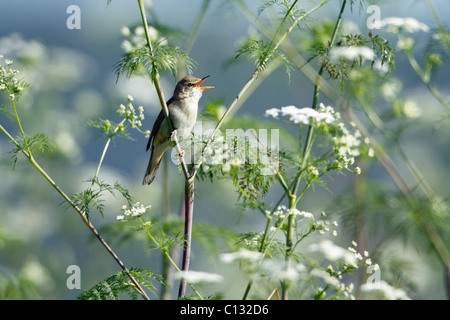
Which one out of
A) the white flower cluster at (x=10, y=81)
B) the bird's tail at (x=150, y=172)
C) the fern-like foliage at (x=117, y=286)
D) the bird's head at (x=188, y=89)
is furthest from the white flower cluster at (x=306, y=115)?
the bird's tail at (x=150, y=172)

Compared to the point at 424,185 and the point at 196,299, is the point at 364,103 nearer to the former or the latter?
the point at 424,185

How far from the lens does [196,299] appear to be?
1.71 meters

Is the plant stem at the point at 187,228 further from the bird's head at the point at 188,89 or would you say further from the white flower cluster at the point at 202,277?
the bird's head at the point at 188,89

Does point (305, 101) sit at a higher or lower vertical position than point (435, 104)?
higher

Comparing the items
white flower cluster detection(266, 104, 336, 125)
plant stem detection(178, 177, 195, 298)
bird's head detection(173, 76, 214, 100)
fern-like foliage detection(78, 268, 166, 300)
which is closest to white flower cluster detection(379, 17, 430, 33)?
white flower cluster detection(266, 104, 336, 125)

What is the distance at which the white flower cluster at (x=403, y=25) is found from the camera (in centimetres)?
239

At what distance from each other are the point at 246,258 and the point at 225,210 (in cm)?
271

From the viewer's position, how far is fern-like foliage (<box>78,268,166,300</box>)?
174 centimetres

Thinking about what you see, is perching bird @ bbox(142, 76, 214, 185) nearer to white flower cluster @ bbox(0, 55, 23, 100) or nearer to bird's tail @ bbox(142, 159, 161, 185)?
bird's tail @ bbox(142, 159, 161, 185)

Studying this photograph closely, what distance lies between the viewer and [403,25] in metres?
2.48

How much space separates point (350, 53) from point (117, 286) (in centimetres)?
109

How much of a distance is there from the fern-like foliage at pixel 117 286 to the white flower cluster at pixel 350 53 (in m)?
0.97

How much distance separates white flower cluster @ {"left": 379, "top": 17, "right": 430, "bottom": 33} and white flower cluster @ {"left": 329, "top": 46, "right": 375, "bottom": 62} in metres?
0.51
